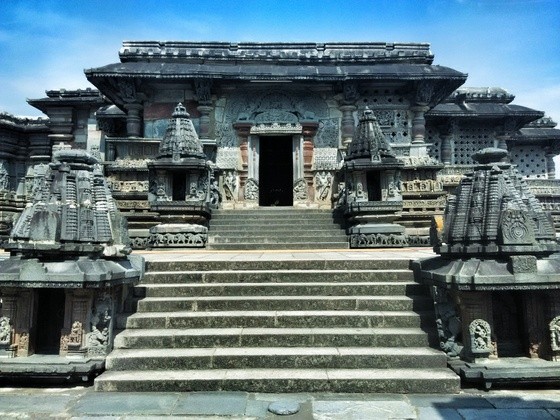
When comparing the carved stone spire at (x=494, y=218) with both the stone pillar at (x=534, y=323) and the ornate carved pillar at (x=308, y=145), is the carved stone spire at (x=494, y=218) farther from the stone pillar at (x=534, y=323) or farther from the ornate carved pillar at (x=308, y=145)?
the ornate carved pillar at (x=308, y=145)

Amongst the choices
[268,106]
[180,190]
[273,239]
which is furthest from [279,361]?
[268,106]

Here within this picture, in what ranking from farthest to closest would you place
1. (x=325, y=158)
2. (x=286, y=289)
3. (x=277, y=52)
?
(x=277, y=52)
(x=325, y=158)
(x=286, y=289)

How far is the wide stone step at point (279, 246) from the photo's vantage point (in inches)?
378

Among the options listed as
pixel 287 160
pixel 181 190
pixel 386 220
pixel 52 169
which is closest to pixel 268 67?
pixel 287 160

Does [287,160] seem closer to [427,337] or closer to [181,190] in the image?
[181,190]

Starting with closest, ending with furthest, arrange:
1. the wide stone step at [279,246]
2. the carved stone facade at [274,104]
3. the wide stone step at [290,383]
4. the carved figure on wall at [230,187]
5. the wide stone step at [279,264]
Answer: the wide stone step at [290,383]
the wide stone step at [279,264]
the wide stone step at [279,246]
the carved stone facade at [274,104]
the carved figure on wall at [230,187]

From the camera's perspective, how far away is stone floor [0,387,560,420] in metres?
3.30

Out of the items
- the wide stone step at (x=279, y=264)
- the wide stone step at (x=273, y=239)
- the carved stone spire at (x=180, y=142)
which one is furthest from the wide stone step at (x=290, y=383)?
the carved stone spire at (x=180, y=142)

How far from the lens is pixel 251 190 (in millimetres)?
14641

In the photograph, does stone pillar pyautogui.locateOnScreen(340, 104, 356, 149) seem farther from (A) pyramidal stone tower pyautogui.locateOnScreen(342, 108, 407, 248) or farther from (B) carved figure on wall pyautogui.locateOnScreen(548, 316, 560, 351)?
(B) carved figure on wall pyautogui.locateOnScreen(548, 316, 560, 351)

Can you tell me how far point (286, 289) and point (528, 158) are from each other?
19.9 metres

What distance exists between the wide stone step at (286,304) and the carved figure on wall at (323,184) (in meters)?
9.53

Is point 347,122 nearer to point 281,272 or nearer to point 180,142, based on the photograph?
point 180,142

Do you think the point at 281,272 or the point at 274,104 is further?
the point at 274,104
